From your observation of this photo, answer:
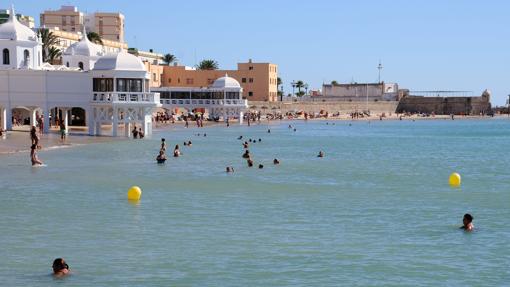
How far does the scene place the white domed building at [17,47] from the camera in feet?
218

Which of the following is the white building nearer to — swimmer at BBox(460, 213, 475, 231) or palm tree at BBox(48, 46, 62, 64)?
palm tree at BBox(48, 46, 62, 64)

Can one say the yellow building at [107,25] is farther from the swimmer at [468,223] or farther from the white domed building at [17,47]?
the swimmer at [468,223]

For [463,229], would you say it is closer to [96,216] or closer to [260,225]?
[260,225]

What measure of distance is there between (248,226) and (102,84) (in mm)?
44191

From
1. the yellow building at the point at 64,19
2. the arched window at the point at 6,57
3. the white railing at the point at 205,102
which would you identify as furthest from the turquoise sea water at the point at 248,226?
the yellow building at the point at 64,19

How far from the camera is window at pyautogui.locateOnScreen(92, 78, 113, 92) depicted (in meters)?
66.2

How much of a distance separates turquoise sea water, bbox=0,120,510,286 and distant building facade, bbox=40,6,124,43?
11617cm

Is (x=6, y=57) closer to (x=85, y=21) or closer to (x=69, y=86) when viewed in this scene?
(x=69, y=86)

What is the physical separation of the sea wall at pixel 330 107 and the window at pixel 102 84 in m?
82.6

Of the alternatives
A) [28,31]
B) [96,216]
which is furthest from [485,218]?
[28,31]

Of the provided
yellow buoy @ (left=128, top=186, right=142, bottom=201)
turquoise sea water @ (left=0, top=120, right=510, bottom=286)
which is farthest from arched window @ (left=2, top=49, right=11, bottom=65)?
yellow buoy @ (left=128, top=186, right=142, bottom=201)

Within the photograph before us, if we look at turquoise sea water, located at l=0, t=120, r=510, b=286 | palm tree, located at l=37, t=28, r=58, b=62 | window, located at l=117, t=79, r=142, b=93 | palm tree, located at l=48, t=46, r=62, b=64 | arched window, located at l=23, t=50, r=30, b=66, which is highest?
palm tree, located at l=37, t=28, r=58, b=62

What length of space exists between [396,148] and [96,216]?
46.7 m

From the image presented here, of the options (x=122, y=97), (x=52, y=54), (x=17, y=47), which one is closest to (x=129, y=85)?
(x=122, y=97)
